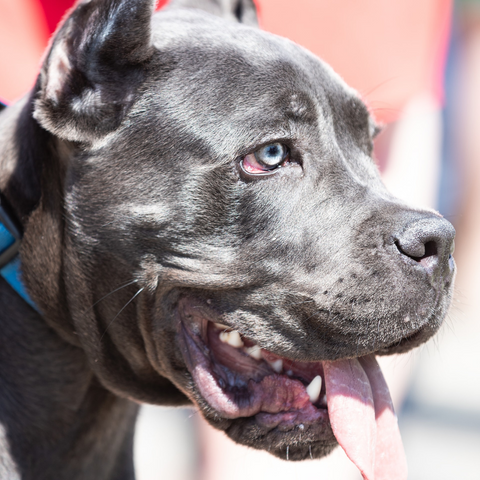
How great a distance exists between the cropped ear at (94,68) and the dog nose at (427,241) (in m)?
1.13

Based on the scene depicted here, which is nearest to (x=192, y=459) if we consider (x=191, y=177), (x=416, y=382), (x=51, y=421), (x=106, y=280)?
(x=51, y=421)

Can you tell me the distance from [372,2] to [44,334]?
2821 mm

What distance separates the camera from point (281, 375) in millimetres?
2266

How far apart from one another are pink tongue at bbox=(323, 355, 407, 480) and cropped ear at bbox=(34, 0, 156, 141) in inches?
50.1

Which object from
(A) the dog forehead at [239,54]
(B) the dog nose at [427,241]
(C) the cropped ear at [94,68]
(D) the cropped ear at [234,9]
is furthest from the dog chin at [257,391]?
(D) the cropped ear at [234,9]

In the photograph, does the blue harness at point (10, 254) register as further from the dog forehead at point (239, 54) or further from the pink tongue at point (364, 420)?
the pink tongue at point (364, 420)

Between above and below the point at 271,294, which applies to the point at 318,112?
above

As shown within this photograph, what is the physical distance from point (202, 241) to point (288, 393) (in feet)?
2.16

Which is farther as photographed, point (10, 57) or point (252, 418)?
point (10, 57)

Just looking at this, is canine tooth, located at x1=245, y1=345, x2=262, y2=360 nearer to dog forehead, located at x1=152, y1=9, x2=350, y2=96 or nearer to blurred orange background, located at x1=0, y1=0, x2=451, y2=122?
dog forehead, located at x1=152, y1=9, x2=350, y2=96

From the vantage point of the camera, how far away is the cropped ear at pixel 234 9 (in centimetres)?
312

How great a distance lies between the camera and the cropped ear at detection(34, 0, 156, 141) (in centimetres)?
216

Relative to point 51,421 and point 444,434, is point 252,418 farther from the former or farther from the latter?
point 444,434

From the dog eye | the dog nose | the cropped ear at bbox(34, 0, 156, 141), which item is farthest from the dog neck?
→ the dog nose
